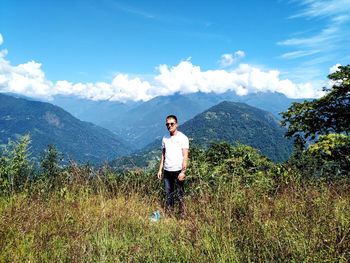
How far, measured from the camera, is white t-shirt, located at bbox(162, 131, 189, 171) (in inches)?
316

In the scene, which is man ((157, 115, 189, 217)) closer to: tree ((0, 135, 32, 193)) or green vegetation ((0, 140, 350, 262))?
green vegetation ((0, 140, 350, 262))

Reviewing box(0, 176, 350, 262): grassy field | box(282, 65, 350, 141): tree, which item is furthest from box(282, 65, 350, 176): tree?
box(0, 176, 350, 262): grassy field

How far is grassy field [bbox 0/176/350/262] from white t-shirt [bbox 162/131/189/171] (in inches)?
84.2

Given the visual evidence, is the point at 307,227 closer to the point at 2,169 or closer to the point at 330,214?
the point at 330,214

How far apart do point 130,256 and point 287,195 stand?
2652 mm

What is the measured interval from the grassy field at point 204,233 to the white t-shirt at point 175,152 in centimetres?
214

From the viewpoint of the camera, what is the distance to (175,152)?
8.09 m

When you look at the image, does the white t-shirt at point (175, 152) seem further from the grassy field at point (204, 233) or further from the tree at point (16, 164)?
the tree at point (16, 164)

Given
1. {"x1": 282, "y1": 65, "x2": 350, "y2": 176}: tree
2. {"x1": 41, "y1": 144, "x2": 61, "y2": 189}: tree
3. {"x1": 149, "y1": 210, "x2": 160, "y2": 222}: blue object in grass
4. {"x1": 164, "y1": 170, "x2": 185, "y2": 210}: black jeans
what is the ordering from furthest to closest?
1. {"x1": 282, "y1": 65, "x2": 350, "y2": 176}: tree
2. {"x1": 41, "y1": 144, "x2": 61, "y2": 189}: tree
3. {"x1": 164, "y1": 170, "x2": 185, "y2": 210}: black jeans
4. {"x1": 149, "y1": 210, "x2": 160, "y2": 222}: blue object in grass

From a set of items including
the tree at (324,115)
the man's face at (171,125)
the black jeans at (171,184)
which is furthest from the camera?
the tree at (324,115)

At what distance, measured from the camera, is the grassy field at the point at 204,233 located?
3543 mm

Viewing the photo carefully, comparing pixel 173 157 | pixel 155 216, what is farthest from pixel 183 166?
pixel 155 216

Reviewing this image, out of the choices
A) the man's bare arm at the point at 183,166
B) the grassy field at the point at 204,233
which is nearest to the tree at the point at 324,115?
the man's bare arm at the point at 183,166

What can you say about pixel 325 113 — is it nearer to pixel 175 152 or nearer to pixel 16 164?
pixel 175 152
